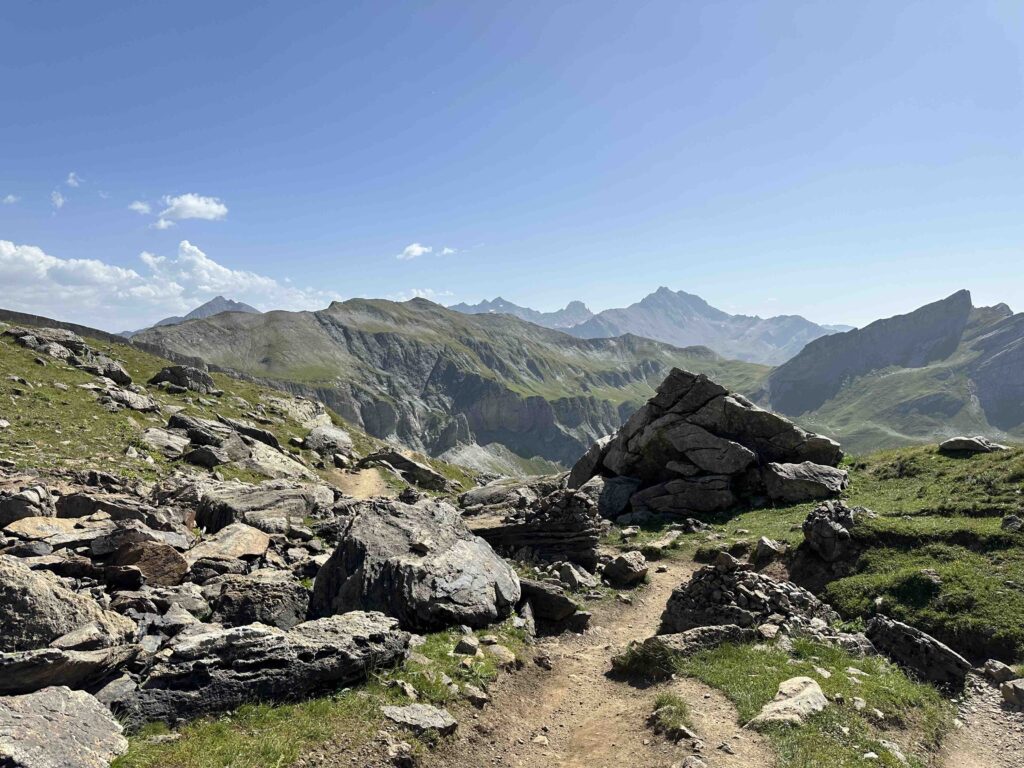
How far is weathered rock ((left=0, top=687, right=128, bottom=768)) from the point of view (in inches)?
332

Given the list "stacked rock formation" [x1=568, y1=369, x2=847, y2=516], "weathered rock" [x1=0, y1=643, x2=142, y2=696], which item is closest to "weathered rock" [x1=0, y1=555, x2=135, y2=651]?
"weathered rock" [x1=0, y1=643, x2=142, y2=696]

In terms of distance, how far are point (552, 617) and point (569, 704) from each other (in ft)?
19.1

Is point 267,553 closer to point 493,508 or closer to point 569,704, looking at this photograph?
point 569,704

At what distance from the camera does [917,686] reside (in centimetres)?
1633

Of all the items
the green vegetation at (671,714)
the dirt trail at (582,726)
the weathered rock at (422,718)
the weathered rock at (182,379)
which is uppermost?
the weathered rock at (182,379)

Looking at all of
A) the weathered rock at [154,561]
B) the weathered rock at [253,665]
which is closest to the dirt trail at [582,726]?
the weathered rock at [253,665]

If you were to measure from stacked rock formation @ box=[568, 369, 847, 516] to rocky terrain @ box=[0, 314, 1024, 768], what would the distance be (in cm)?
492

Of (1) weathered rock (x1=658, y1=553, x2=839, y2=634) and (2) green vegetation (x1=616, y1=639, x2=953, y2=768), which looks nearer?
(2) green vegetation (x1=616, y1=639, x2=953, y2=768)

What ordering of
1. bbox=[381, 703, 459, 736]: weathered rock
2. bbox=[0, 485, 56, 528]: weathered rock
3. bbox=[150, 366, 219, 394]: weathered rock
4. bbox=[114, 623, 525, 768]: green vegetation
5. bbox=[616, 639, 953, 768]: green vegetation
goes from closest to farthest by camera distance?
bbox=[114, 623, 525, 768]: green vegetation → bbox=[381, 703, 459, 736]: weathered rock → bbox=[616, 639, 953, 768]: green vegetation → bbox=[0, 485, 56, 528]: weathered rock → bbox=[150, 366, 219, 394]: weathered rock

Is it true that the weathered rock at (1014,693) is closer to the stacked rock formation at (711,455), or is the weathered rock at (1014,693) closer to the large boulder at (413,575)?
the large boulder at (413,575)

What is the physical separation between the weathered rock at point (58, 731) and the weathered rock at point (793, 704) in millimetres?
14153

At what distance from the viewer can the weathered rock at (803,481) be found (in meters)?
38.9

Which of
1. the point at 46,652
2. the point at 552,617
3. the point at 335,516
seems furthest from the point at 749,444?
the point at 46,652

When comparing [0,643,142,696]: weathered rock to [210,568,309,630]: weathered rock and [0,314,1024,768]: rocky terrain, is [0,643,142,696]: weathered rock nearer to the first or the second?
[0,314,1024,768]: rocky terrain
